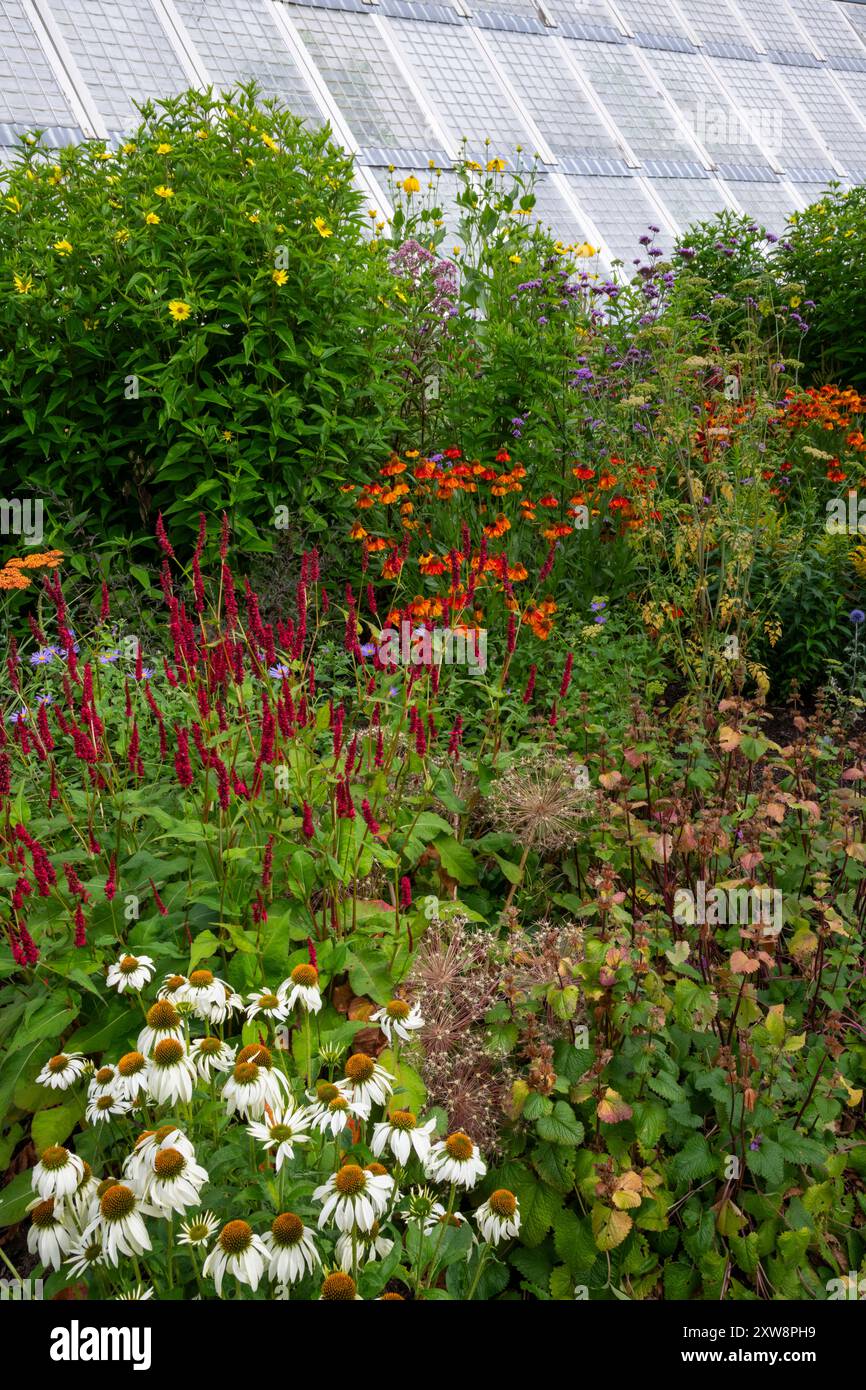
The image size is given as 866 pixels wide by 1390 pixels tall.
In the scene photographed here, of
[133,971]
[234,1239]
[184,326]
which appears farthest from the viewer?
[184,326]

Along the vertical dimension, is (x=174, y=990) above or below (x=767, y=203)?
below

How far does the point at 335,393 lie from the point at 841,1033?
10.8ft

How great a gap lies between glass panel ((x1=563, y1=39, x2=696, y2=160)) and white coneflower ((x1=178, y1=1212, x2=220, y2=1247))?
36.9 ft

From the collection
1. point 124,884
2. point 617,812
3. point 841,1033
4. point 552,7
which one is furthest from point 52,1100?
point 552,7

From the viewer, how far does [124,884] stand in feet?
8.08

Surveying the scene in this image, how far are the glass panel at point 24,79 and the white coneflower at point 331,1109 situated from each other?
7115mm

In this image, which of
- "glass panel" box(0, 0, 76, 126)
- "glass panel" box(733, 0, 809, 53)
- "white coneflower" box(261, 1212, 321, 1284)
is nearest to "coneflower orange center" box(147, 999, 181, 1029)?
"white coneflower" box(261, 1212, 321, 1284)

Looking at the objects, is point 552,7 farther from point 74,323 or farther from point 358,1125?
point 358,1125

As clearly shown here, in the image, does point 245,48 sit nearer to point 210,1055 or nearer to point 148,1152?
point 210,1055

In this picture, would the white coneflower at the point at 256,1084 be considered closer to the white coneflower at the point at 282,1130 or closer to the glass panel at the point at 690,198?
the white coneflower at the point at 282,1130

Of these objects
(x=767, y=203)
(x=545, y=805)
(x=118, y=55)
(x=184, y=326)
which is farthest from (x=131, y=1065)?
(x=767, y=203)

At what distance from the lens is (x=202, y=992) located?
1.67 metres

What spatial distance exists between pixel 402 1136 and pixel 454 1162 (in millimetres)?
84

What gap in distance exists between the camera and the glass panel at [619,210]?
9.35m
